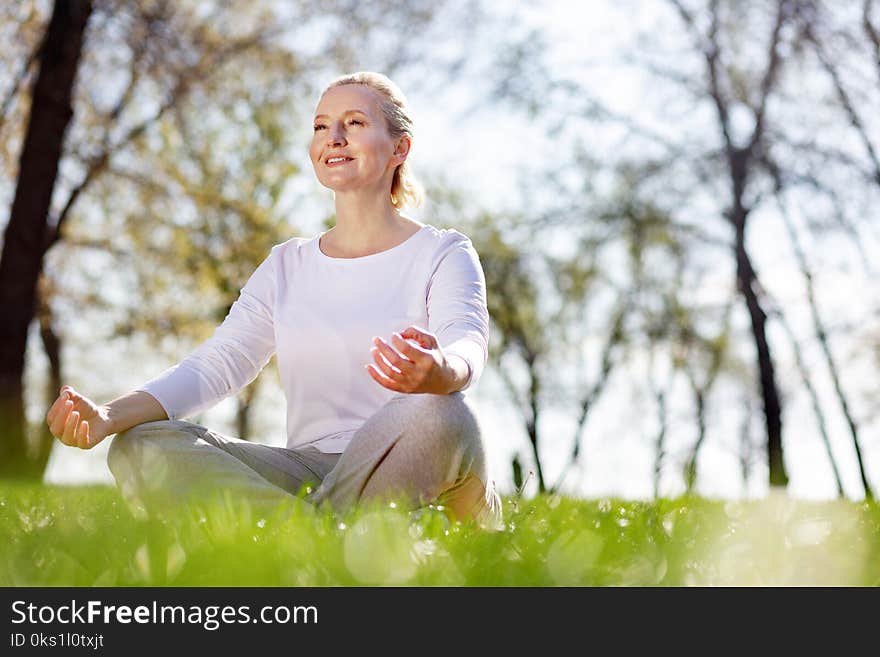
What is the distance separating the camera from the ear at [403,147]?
454 cm

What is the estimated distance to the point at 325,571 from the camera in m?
2.43

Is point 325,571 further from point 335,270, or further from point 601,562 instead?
point 335,270

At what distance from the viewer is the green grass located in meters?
2.43

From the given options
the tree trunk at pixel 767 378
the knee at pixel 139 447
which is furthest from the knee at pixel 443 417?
the tree trunk at pixel 767 378

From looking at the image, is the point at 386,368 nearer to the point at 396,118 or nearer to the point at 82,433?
the point at 82,433

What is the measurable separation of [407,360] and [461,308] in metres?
0.83

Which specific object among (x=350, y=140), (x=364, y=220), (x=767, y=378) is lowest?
(x=364, y=220)

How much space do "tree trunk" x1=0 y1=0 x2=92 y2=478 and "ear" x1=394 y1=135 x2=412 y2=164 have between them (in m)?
8.73

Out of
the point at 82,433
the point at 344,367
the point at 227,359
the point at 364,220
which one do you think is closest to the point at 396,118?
the point at 364,220

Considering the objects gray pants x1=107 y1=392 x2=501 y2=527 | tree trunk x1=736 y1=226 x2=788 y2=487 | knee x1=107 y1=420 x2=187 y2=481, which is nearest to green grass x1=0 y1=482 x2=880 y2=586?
gray pants x1=107 y1=392 x2=501 y2=527

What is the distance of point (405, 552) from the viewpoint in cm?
254

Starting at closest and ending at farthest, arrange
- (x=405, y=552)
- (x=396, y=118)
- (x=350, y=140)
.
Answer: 1. (x=405, y=552)
2. (x=350, y=140)
3. (x=396, y=118)
